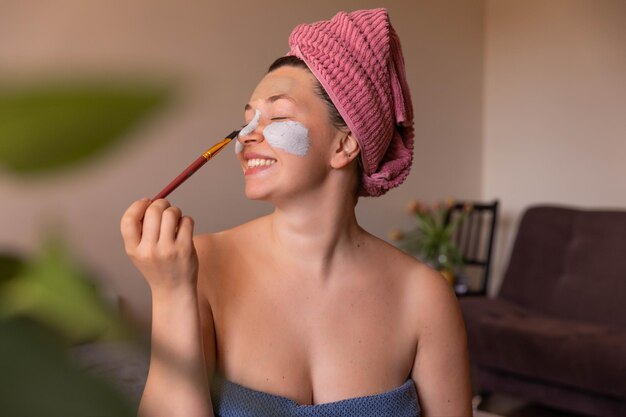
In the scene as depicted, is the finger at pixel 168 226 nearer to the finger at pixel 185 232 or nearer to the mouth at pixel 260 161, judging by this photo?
the finger at pixel 185 232

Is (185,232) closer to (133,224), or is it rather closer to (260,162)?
(133,224)

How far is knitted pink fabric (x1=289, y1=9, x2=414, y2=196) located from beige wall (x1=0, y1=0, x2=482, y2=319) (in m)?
0.23

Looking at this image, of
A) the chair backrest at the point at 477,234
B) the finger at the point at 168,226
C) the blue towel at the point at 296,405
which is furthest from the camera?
the chair backrest at the point at 477,234

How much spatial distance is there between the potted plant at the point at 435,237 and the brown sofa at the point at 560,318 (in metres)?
0.34

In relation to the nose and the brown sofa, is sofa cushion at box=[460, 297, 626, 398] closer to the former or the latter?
the brown sofa

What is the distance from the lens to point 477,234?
480cm

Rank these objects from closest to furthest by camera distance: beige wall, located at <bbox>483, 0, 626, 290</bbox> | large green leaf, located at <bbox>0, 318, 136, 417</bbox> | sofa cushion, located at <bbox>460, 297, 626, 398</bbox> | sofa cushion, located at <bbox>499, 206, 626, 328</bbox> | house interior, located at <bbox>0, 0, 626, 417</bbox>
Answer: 1. large green leaf, located at <bbox>0, 318, 136, 417</bbox>
2. sofa cushion, located at <bbox>460, 297, 626, 398</bbox>
3. house interior, located at <bbox>0, 0, 626, 417</bbox>
4. sofa cushion, located at <bbox>499, 206, 626, 328</bbox>
5. beige wall, located at <bbox>483, 0, 626, 290</bbox>

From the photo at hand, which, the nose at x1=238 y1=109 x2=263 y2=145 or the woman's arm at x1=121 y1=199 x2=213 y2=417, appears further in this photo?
the nose at x1=238 y1=109 x2=263 y2=145

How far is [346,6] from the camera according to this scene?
4.31 meters

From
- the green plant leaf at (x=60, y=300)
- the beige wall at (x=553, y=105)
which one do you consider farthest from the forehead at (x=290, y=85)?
the beige wall at (x=553, y=105)

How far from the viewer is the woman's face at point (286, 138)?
1.37 meters

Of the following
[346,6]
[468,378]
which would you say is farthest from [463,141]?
[468,378]

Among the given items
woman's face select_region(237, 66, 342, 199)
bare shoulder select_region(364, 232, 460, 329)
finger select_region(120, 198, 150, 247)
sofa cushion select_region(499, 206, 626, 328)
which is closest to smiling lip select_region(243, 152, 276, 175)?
woman's face select_region(237, 66, 342, 199)

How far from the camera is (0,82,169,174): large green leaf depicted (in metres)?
0.15
